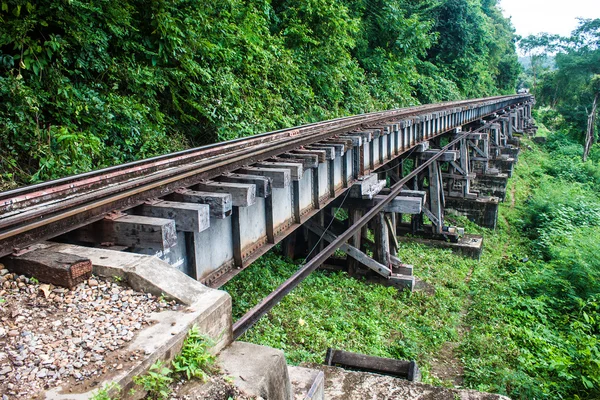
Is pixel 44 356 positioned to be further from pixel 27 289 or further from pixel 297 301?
pixel 297 301

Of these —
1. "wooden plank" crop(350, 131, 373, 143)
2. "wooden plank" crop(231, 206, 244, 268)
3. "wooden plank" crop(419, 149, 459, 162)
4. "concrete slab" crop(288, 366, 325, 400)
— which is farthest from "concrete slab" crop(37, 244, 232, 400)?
"wooden plank" crop(419, 149, 459, 162)

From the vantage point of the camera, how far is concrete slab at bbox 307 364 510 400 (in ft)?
13.4

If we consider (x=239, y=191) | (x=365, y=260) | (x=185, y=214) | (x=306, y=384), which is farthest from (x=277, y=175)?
(x=365, y=260)

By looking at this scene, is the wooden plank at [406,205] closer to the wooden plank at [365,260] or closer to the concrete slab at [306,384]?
the wooden plank at [365,260]

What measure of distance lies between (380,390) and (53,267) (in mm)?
3196

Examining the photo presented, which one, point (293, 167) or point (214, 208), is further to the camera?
point (293, 167)

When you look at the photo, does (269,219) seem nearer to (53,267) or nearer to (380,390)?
(380,390)

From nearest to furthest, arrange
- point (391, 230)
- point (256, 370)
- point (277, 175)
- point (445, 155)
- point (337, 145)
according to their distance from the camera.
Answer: point (256, 370), point (277, 175), point (337, 145), point (391, 230), point (445, 155)

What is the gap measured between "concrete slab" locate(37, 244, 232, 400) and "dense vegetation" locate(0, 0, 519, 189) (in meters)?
3.92

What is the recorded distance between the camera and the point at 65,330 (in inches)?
79.4

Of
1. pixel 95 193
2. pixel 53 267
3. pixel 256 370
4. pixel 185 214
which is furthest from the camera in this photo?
pixel 95 193

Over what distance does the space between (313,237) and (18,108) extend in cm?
585

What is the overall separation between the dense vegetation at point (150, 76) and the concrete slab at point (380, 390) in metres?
4.16

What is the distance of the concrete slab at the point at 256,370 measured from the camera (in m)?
2.11
